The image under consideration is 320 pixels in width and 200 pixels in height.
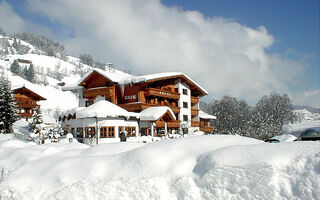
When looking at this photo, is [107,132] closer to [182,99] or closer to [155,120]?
[155,120]

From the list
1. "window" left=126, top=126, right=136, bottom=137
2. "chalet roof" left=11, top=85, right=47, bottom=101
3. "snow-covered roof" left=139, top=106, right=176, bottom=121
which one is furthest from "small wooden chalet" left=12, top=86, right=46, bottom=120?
"window" left=126, top=126, right=136, bottom=137

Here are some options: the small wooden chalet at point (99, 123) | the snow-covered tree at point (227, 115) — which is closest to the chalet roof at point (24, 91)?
the small wooden chalet at point (99, 123)

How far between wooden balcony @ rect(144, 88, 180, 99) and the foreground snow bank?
25453 mm

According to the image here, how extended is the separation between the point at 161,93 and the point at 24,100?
36014 millimetres

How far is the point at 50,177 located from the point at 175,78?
33.6m

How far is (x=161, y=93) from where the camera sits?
123 feet

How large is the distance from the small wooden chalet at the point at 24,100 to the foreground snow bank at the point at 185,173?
175 feet

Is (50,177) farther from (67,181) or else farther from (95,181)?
(95,181)

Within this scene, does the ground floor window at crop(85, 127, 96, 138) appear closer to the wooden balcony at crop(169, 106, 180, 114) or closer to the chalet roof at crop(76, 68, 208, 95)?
the chalet roof at crop(76, 68, 208, 95)

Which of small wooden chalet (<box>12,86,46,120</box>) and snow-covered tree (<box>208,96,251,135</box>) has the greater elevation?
small wooden chalet (<box>12,86,46,120</box>)

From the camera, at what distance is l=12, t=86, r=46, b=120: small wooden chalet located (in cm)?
5869

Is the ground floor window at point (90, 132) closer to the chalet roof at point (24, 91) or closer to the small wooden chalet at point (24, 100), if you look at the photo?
the small wooden chalet at point (24, 100)

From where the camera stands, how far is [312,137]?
24250 millimetres

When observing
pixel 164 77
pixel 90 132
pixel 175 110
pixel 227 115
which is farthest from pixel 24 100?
pixel 227 115
